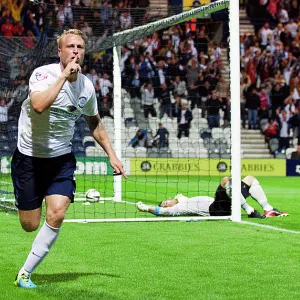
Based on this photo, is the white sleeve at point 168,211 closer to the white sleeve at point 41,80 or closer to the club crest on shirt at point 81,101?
the club crest on shirt at point 81,101

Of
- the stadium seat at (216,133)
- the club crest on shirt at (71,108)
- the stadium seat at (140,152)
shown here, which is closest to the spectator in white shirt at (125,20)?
the club crest on shirt at (71,108)

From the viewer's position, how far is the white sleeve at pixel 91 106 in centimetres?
717

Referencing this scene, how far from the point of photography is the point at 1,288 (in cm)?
684

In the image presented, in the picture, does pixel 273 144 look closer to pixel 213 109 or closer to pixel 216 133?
pixel 216 133

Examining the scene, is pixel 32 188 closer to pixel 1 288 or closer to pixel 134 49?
pixel 1 288

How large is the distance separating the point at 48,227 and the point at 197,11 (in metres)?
7.89

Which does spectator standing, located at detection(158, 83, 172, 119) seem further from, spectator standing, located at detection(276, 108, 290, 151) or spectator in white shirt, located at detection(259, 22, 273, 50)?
spectator in white shirt, located at detection(259, 22, 273, 50)

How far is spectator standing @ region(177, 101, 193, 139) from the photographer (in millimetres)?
28203

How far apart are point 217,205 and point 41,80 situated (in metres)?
6.83

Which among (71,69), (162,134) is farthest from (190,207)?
(162,134)

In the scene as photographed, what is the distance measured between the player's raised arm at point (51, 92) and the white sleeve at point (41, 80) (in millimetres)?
239

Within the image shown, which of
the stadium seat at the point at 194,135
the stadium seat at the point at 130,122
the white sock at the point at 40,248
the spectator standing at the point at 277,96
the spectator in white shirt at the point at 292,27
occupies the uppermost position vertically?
the spectator in white shirt at the point at 292,27

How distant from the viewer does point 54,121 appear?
6922 mm

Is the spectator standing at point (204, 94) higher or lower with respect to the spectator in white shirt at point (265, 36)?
lower
